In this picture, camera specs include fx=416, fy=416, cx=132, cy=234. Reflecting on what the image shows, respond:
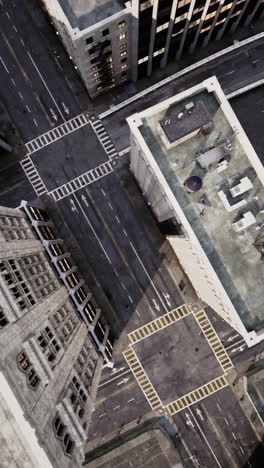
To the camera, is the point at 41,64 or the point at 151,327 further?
the point at 41,64

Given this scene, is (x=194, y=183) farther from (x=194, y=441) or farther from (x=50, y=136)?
(x=194, y=441)

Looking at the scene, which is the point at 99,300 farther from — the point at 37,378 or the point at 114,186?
the point at 37,378

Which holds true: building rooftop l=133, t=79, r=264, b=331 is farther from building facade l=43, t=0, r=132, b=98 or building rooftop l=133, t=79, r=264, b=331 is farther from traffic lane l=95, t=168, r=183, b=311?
traffic lane l=95, t=168, r=183, b=311

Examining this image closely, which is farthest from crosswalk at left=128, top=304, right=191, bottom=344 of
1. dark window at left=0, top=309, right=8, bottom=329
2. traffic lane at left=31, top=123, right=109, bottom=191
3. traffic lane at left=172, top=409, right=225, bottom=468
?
dark window at left=0, top=309, right=8, bottom=329

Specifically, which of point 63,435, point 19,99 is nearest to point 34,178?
point 19,99

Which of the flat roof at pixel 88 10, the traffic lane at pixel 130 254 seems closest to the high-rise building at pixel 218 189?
the flat roof at pixel 88 10

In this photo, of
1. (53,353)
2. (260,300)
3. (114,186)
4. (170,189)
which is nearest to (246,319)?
(260,300)
